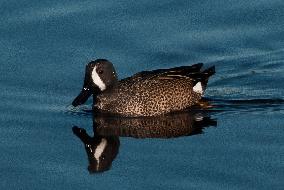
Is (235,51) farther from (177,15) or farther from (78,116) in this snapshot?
(78,116)

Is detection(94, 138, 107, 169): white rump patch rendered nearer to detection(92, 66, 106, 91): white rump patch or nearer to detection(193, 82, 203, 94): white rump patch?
detection(92, 66, 106, 91): white rump patch

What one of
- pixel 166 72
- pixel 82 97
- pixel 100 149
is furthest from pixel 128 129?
pixel 166 72

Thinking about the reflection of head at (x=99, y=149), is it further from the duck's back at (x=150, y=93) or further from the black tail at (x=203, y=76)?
the black tail at (x=203, y=76)

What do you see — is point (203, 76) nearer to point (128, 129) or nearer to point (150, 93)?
point (150, 93)

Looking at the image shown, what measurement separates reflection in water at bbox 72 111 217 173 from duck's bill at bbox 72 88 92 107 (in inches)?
12.4

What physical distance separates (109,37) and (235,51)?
1.89 meters

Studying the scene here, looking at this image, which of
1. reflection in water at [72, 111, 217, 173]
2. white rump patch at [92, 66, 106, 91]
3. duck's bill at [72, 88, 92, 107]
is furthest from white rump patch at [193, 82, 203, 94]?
duck's bill at [72, 88, 92, 107]

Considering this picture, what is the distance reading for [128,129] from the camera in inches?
549

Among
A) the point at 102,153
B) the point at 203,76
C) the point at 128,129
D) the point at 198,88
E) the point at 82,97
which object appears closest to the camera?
the point at 102,153

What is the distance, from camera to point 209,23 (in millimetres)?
16375

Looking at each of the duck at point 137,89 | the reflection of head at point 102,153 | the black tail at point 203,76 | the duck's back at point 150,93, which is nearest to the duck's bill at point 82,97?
the duck at point 137,89

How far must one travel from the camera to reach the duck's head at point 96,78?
14203mm

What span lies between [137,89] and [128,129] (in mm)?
698

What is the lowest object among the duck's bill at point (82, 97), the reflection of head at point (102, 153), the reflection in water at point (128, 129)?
the reflection of head at point (102, 153)
